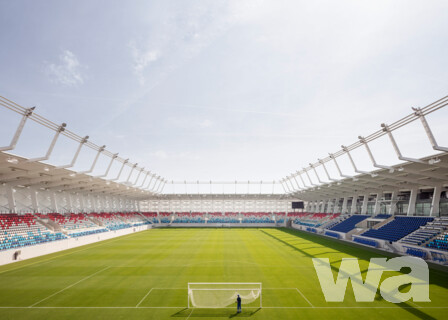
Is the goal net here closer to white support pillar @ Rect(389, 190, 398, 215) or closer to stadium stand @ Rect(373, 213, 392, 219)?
stadium stand @ Rect(373, 213, 392, 219)

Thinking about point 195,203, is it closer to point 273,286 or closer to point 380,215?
point 380,215

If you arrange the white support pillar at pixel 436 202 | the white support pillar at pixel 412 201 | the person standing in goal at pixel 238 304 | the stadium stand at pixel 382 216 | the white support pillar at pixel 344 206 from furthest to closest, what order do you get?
the white support pillar at pixel 344 206 < the stadium stand at pixel 382 216 < the white support pillar at pixel 412 201 < the white support pillar at pixel 436 202 < the person standing in goal at pixel 238 304

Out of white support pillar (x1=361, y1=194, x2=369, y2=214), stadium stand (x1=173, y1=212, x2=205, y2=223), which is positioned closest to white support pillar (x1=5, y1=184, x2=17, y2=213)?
stadium stand (x1=173, y1=212, x2=205, y2=223)

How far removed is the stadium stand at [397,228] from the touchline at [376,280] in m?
6.56

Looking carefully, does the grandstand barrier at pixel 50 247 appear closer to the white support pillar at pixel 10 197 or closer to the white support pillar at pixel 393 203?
the white support pillar at pixel 10 197

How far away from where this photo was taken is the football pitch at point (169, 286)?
11.8 meters

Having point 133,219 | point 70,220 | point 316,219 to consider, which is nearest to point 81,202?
point 70,220

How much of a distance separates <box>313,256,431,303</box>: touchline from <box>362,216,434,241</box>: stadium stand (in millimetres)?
6557

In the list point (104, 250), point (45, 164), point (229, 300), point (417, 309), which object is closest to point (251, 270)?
point (229, 300)

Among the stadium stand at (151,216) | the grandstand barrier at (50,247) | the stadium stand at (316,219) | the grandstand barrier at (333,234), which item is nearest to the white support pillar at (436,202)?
the grandstand barrier at (333,234)

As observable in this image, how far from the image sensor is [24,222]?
2970 centimetres

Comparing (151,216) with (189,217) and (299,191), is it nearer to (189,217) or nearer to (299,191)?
(189,217)

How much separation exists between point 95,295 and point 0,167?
19.4 m

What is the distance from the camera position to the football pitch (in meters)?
11.8
